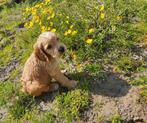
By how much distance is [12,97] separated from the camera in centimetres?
671

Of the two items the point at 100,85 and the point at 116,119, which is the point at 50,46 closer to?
the point at 100,85

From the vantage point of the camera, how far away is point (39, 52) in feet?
19.5

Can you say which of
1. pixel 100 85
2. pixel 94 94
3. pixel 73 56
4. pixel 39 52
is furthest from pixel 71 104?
pixel 73 56

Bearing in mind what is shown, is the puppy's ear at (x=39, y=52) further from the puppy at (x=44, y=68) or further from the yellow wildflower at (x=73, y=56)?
the yellow wildflower at (x=73, y=56)

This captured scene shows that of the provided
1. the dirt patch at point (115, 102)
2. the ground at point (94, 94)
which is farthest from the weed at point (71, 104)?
the dirt patch at point (115, 102)

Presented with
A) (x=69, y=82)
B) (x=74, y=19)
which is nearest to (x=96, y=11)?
(x=74, y=19)

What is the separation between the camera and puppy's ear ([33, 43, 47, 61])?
19.3 feet

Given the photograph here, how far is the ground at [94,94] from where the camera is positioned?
5.84 meters

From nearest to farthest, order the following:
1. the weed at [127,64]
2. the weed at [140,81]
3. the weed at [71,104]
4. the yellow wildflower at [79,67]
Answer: the weed at [71,104]
the weed at [140,81]
the weed at [127,64]
the yellow wildflower at [79,67]

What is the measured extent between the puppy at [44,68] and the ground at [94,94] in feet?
0.73

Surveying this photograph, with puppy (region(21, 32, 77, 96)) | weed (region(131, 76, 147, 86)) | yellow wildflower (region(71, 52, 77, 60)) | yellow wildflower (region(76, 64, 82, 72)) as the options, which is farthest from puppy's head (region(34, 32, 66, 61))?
weed (region(131, 76, 147, 86))

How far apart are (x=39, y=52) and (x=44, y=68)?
1.03ft

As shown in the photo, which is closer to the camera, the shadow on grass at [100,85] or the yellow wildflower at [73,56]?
the shadow on grass at [100,85]

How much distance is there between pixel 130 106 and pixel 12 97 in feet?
7.33
